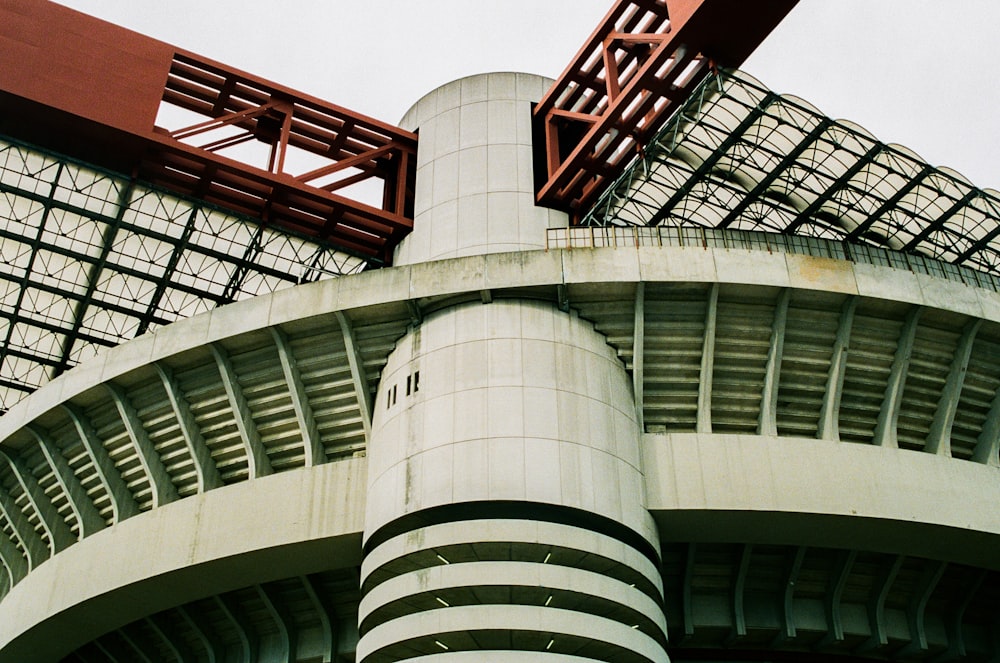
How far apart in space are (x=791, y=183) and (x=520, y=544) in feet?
61.0

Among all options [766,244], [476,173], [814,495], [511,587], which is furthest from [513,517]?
[476,173]

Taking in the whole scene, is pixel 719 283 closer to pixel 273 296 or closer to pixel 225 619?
pixel 273 296

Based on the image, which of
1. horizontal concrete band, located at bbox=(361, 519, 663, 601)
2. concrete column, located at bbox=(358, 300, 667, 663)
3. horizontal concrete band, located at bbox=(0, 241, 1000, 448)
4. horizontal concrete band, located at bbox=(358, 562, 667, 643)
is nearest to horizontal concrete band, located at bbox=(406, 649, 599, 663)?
concrete column, located at bbox=(358, 300, 667, 663)

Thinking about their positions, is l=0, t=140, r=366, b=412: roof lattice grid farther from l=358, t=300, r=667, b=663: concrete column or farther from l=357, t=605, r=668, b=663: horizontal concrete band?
l=357, t=605, r=668, b=663: horizontal concrete band

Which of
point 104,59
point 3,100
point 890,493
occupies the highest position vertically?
point 104,59

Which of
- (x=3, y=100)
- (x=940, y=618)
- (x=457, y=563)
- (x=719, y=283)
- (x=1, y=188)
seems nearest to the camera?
(x=457, y=563)

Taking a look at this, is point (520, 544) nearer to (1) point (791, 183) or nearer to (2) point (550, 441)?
(2) point (550, 441)

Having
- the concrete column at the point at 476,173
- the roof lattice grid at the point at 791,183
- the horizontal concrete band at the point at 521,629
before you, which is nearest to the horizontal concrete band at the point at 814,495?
the horizontal concrete band at the point at 521,629

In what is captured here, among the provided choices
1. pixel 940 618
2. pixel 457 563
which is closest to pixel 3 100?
pixel 457 563

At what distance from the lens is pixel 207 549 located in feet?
87.2

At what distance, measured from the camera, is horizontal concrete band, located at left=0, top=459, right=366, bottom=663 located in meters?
26.2

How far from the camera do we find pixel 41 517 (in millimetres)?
32938

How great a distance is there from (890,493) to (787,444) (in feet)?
9.55

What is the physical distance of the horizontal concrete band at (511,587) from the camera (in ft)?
72.0
